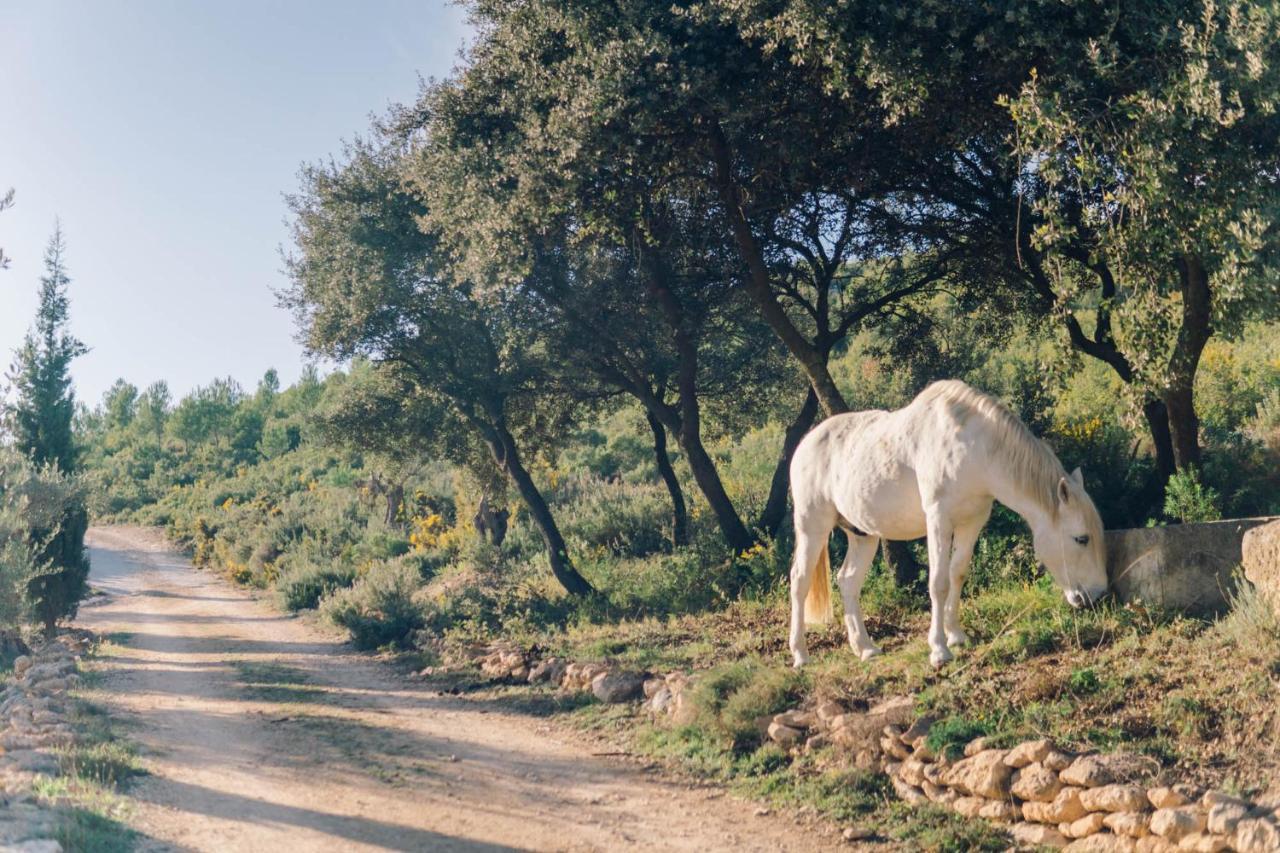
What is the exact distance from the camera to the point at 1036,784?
645 centimetres

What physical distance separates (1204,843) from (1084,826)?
0.79m

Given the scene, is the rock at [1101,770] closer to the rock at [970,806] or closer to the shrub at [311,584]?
the rock at [970,806]

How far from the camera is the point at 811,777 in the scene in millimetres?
7910

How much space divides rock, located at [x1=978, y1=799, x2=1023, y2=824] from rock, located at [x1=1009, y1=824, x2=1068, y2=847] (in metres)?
0.13

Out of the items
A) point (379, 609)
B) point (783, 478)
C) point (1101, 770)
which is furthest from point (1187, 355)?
point (379, 609)

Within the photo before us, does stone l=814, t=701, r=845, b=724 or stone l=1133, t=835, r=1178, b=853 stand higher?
stone l=814, t=701, r=845, b=724

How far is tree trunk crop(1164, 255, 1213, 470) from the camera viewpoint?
9812mm

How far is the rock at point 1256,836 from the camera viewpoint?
5.14 meters

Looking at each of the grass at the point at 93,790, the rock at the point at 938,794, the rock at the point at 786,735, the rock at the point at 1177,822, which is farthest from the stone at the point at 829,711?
the grass at the point at 93,790

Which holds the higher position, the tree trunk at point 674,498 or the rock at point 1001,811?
the tree trunk at point 674,498

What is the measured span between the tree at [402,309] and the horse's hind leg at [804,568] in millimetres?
7985

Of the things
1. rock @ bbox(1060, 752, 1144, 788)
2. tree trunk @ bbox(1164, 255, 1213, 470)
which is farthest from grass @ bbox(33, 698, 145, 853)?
tree trunk @ bbox(1164, 255, 1213, 470)

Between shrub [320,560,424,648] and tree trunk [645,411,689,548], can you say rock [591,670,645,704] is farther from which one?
tree trunk [645,411,689,548]

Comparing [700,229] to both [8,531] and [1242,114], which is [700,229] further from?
[8,531]
